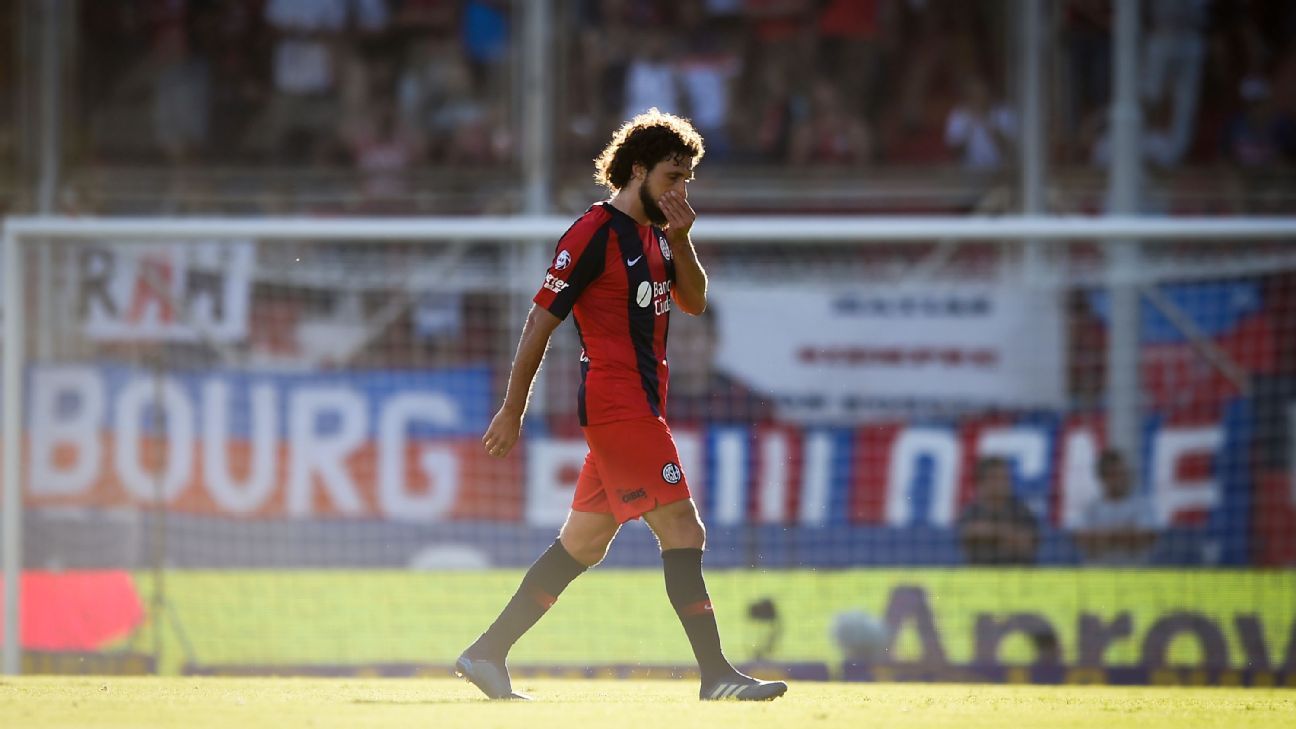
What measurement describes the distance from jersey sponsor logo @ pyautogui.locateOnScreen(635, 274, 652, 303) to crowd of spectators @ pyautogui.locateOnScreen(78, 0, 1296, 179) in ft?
33.9

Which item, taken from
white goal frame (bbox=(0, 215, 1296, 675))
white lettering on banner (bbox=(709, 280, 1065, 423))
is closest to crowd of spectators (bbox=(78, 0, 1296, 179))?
white lettering on banner (bbox=(709, 280, 1065, 423))

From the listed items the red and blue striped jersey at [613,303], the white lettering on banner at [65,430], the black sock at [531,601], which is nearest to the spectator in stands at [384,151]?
the white lettering on banner at [65,430]

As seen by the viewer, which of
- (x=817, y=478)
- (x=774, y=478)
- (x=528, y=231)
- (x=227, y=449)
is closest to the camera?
(x=528, y=231)

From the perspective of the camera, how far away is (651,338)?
229 inches

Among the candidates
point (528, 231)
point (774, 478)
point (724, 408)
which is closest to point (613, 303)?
point (528, 231)

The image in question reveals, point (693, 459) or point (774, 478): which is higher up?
point (693, 459)

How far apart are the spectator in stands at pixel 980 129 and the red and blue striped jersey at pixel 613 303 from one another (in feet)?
34.9

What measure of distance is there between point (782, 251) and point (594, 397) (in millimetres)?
9522

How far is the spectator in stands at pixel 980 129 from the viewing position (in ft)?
53.1

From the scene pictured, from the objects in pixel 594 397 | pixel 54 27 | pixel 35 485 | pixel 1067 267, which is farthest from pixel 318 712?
pixel 54 27

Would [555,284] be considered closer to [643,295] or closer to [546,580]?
[643,295]

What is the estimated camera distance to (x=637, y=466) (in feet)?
18.9

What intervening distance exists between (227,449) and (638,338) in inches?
225

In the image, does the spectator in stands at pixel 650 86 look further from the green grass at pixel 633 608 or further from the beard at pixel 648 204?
the beard at pixel 648 204
